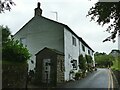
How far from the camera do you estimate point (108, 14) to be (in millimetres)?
13203

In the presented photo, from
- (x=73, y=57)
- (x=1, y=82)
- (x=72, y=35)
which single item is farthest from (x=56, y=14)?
(x=1, y=82)

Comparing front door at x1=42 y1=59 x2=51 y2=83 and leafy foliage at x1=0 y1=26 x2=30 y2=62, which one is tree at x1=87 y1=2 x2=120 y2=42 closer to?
leafy foliage at x1=0 y1=26 x2=30 y2=62

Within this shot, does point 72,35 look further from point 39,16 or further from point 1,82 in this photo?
point 1,82

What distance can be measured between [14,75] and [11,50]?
2290 millimetres

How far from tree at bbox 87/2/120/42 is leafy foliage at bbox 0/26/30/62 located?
20.9ft

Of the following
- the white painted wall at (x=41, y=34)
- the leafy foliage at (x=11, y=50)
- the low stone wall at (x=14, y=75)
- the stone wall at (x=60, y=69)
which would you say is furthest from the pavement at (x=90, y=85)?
the white painted wall at (x=41, y=34)

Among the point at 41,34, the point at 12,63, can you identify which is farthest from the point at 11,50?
the point at 41,34

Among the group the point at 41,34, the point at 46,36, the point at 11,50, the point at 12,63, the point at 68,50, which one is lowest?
the point at 12,63

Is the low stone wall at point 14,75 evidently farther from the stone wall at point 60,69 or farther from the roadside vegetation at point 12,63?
the stone wall at point 60,69

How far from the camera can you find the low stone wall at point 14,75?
1488 centimetres

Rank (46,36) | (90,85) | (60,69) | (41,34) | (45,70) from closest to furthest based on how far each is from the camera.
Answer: (90,85) < (45,70) < (60,69) < (46,36) < (41,34)

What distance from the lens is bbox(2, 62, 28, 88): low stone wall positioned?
14875mm

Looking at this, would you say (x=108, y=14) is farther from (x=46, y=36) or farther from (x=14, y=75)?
(x=46, y=36)

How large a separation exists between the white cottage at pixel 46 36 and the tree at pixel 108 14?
15.5 meters
